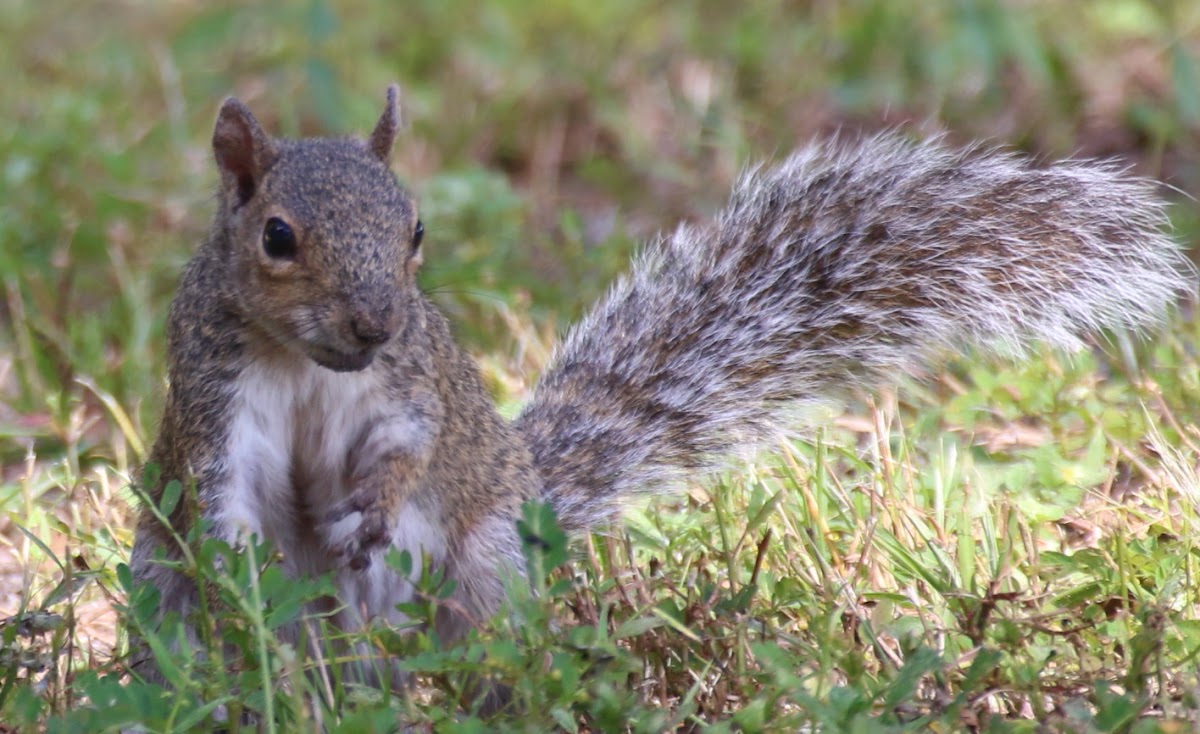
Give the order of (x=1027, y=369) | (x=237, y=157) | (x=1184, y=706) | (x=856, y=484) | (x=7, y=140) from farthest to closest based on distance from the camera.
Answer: (x=7, y=140)
(x=1027, y=369)
(x=856, y=484)
(x=237, y=157)
(x=1184, y=706)

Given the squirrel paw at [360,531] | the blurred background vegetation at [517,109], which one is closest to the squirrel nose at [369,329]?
the squirrel paw at [360,531]

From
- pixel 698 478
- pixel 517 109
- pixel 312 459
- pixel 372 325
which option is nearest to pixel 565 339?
pixel 698 478

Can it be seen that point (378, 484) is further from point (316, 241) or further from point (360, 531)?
point (316, 241)

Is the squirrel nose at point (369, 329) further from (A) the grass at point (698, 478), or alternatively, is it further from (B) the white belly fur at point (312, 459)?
(A) the grass at point (698, 478)

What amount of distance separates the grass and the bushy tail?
114mm

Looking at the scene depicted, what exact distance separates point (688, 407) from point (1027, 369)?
2.32ft

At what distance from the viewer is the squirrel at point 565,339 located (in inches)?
76.0

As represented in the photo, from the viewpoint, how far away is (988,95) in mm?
4062

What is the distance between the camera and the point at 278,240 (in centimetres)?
189

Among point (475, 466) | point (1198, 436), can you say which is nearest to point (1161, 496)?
point (1198, 436)

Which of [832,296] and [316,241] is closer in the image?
[316,241]

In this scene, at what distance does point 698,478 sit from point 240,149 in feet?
A: 2.56

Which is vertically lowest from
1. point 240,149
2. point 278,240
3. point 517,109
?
point 278,240

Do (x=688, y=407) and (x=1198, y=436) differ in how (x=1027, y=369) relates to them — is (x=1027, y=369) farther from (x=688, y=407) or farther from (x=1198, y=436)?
(x=688, y=407)
